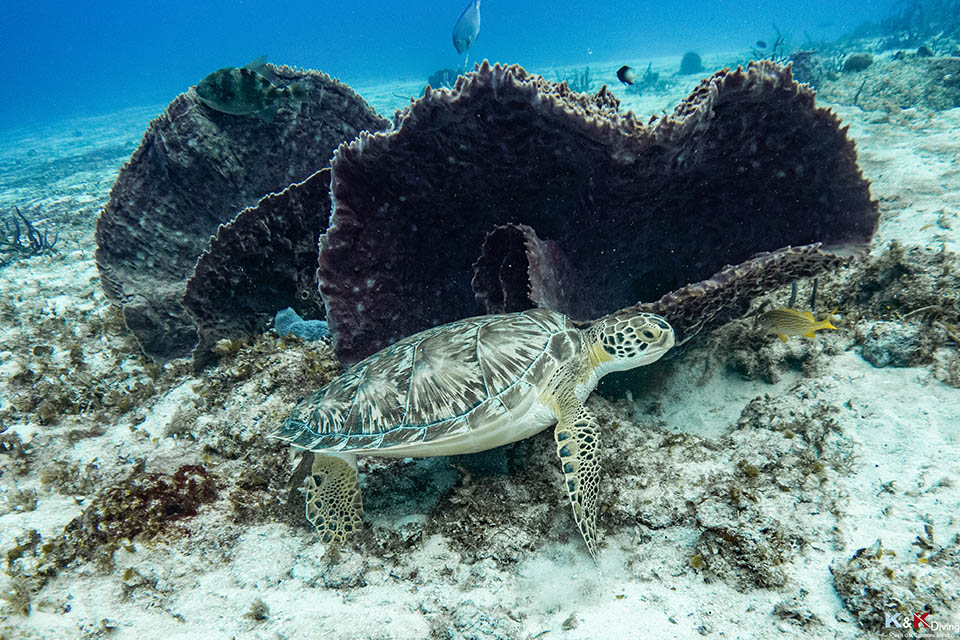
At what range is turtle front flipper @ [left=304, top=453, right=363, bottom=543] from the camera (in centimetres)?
233

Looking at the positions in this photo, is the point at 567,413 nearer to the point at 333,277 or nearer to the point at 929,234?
the point at 333,277

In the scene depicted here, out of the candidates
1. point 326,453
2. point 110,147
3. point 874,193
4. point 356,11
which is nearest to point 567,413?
point 326,453

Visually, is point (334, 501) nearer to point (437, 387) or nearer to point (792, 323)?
point (437, 387)

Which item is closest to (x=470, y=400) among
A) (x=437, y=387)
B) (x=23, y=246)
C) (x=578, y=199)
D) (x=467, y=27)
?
(x=437, y=387)

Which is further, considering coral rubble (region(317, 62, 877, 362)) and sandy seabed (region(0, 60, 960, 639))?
coral rubble (region(317, 62, 877, 362))

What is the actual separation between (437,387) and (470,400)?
23 cm

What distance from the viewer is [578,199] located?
11.1ft

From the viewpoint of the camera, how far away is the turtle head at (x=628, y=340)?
262cm

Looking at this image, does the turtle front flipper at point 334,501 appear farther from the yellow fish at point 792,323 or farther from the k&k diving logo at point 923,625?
the yellow fish at point 792,323

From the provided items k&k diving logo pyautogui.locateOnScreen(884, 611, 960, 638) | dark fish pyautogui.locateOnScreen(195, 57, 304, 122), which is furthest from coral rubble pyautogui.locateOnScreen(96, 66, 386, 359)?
k&k diving logo pyautogui.locateOnScreen(884, 611, 960, 638)

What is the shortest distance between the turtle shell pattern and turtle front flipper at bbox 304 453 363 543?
164mm

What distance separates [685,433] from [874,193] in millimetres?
5167

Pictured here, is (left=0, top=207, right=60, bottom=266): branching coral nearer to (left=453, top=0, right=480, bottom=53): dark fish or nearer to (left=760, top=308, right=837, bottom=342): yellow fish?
(left=453, top=0, right=480, bottom=53): dark fish

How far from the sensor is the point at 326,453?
2486 mm
